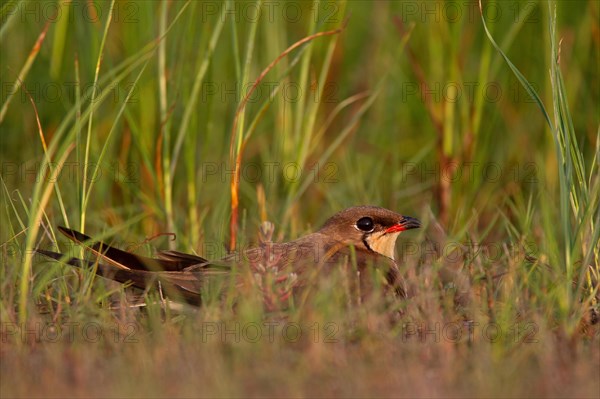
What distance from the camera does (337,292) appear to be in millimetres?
4344

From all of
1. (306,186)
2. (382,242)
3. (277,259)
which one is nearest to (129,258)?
(277,259)

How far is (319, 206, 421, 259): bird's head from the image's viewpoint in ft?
18.6

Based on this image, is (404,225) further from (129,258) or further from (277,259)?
(129,258)

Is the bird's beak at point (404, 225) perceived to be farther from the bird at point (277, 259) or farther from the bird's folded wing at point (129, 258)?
the bird's folded wing at point (129, 258)

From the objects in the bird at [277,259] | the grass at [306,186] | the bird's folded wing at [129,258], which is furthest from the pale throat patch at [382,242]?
the bird's folded wing at [129,258]

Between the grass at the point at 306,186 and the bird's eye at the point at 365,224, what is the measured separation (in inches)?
11.2

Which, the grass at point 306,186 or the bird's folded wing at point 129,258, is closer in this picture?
the grass at point 306,186

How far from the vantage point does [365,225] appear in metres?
5.66

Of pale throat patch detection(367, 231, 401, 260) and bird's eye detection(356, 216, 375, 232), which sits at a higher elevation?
bird's eye detection(356, 216, 375, 232)

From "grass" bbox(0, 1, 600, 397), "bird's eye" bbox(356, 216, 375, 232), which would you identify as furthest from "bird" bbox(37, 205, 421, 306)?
"grass" bbox(0, 1, 600, 397)

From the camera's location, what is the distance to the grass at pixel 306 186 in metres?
3.75

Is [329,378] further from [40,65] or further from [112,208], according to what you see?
[40,65]

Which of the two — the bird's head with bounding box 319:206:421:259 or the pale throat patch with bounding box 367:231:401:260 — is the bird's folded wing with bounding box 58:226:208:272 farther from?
the pale throat patch with bounding box 367:231:401:260

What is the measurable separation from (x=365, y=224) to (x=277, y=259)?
96 cm
